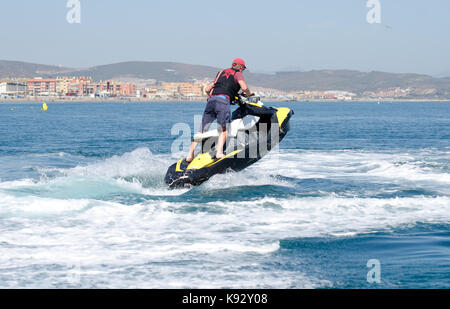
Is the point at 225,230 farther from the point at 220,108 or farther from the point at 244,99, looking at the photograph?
the point at 244,99

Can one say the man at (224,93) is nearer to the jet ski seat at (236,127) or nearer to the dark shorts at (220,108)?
the dark shorts at (220,108)

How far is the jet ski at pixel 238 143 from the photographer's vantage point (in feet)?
34.9

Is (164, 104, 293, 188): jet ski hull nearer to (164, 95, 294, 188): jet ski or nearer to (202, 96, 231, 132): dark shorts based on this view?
(164, 95, 294, 188): jet ski

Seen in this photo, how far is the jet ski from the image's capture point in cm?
1065

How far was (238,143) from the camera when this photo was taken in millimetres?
11203

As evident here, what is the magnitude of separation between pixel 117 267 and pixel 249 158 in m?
5.88

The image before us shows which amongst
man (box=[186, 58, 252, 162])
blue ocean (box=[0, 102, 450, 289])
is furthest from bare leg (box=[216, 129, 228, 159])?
blue ocean (box=[0, 102, 450, 289])

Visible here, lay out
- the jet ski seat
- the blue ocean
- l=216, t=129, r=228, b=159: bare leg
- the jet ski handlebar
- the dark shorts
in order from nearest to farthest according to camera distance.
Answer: the blue ocean < the dark shorts < l=216, t=129, r=228, b=159: bare leg < the jet ski seat < the jet ski handlebar

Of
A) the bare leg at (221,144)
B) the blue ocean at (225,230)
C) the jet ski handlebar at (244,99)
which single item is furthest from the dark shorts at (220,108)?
the blue ocean at (225,230)

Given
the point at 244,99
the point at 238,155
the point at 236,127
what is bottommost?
the point at 238,155

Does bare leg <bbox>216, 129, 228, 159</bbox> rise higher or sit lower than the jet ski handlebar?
lower

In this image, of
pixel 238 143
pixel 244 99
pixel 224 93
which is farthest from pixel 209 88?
pixel 238 143

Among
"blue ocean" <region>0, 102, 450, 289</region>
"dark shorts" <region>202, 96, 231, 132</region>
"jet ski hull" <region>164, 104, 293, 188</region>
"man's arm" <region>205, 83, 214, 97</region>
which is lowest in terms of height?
"blue ocean" <region>0, 102, 450, 289</region>
